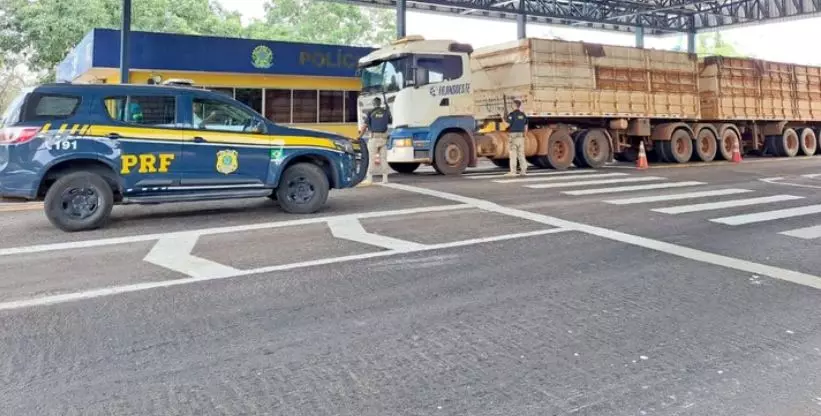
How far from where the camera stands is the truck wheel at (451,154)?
603 inches

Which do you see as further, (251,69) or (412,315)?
(251,69)

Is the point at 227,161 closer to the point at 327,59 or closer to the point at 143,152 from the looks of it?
the point at 143,152

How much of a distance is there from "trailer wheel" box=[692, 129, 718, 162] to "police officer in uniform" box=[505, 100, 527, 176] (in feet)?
27.7

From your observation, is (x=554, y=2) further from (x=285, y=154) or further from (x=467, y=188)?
(x=285, y=154)

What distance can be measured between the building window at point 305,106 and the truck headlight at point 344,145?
51.8 ft

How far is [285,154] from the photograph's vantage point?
30.6 feet

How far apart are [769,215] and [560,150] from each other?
27.5ft

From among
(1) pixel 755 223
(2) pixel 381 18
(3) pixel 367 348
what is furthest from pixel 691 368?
(2) pixel 381 18

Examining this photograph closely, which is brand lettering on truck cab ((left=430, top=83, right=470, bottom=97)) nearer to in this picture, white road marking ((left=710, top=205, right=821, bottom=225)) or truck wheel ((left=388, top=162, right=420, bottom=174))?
truck wheel ((left=388, top=162, right=420, bottom=174))

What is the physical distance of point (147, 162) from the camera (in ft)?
27.6

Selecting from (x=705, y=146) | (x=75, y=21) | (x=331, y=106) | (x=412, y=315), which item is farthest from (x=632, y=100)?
(x=75, y=21)

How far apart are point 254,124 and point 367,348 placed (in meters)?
5.79

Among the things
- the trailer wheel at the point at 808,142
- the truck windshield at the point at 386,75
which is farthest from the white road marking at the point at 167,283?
the trailer wheel at the point at 808,142

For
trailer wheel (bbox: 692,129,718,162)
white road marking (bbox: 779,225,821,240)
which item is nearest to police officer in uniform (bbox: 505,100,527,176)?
white road marking (bbox: 779,225,821,240)
